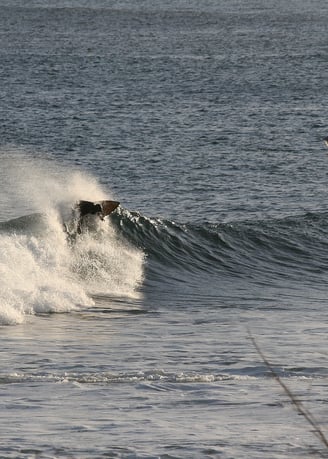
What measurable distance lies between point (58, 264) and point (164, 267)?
12.8 feet

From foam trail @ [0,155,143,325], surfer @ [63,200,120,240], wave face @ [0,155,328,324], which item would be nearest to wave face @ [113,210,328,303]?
wave face @ [0,155,328,324]

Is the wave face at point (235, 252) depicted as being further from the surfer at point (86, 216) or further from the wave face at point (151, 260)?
the surfer at point (86, 216)

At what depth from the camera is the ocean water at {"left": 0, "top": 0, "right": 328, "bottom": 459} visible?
13898 mm

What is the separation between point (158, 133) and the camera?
48.5m

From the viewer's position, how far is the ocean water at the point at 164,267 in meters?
13.9

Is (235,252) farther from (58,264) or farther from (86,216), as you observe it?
(58,264)

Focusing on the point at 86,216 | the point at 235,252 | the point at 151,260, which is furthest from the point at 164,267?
the point at 235,252

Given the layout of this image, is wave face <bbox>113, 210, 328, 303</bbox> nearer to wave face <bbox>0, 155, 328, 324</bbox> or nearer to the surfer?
wave face <bbox>0, 155, 328, 324</bbox>

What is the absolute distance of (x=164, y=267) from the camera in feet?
93.5

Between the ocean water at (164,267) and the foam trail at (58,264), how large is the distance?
55mm

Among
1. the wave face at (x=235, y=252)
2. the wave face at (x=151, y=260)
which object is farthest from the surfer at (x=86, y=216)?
the wave face at (x=235, y=252)

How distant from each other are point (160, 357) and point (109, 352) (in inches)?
35.5

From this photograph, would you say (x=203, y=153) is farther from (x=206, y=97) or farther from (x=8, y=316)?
(x=8, y=316)

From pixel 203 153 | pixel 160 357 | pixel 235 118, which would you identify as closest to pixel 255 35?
pixel 235 118
